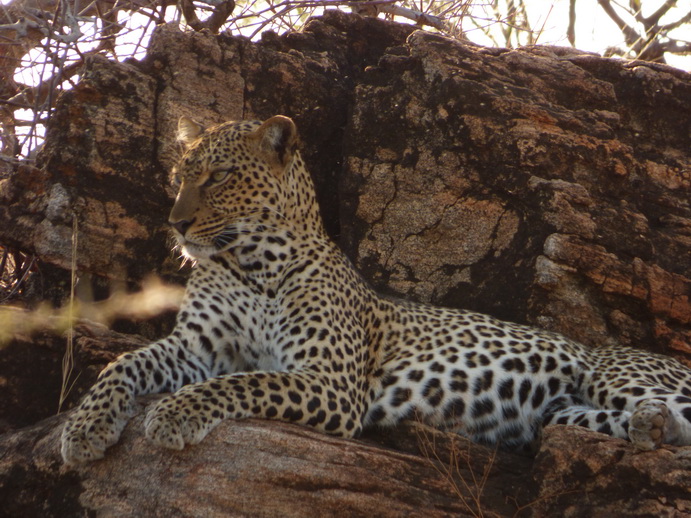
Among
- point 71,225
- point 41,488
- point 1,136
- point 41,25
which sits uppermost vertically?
point 41,25

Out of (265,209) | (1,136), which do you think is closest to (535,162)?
(265,209)

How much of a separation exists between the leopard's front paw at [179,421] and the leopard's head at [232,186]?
158cm

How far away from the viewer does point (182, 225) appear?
6.44 metres

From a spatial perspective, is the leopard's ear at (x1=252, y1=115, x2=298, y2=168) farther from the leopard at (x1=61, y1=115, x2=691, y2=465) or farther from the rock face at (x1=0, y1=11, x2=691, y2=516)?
the rock face at (x1=0, y1=11, x2=691, y2=516)

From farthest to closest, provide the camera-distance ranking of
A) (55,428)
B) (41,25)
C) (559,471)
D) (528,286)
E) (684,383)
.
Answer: (41,25)
(528,286)
(684,383)
(55,428)
(559,471)

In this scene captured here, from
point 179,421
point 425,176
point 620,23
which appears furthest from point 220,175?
point 620,23

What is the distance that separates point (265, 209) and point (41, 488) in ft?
8.67

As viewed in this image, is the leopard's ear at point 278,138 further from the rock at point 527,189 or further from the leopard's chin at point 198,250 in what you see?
the rock at point 527,189

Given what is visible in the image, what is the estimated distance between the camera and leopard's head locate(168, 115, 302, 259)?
6500 mm

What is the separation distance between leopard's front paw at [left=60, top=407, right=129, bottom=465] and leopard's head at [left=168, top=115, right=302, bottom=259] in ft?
5.22

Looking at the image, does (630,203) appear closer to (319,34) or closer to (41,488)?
(319,34)

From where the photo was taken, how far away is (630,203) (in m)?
8.27

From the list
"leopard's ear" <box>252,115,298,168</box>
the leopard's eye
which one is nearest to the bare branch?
"leopard's ear" <box>252,115,298,168</box>

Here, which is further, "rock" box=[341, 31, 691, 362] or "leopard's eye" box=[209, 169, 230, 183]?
"rock" box=[341, 31, 691, 362]
